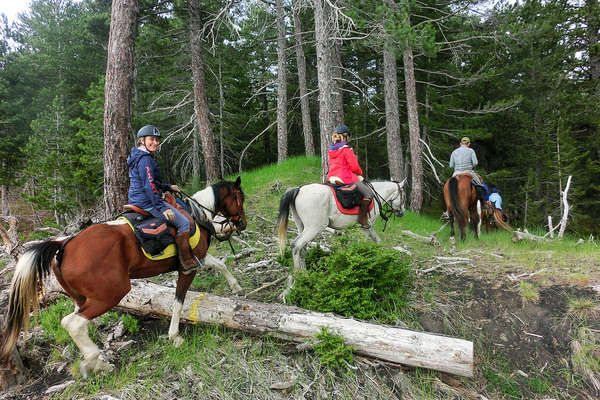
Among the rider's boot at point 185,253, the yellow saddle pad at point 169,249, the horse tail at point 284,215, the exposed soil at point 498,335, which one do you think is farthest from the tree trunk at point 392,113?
the rider's boot at point 185,253

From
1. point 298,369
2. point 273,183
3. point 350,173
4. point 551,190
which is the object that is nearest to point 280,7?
point 273,183

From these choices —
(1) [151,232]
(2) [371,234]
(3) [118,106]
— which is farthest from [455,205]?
(3) [118,106]

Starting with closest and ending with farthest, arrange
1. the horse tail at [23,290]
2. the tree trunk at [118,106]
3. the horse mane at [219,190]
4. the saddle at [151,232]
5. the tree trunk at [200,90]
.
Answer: the horse tail at [23,290] → the saddle at [151,232] → the horse mane at [219,190] → the tree trunk at [118,106] → the tree trunk at [200,90]

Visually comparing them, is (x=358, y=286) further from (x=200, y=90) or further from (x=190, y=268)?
(x=200, y=90)

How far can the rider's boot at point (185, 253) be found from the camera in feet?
13.5

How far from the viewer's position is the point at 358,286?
14.6 feet

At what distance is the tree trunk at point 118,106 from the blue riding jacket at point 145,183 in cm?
270

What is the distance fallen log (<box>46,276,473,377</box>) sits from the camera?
337cm

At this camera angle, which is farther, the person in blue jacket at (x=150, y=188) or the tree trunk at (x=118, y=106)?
the tree trunk at (x=118, y=106)

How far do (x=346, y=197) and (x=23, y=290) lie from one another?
4835mm

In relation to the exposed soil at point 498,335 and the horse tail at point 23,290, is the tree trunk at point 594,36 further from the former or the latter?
the horse tail at point 23,290

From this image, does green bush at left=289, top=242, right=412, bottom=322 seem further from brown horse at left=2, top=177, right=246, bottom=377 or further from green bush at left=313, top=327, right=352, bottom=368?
brown horse at left=2, top=177, right=246, bottom=377

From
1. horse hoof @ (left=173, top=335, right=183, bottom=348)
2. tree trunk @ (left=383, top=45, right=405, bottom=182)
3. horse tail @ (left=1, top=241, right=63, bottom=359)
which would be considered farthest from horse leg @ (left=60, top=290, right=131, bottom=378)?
tree trunk @ (left=383, top=45, right=405, bottom=182)

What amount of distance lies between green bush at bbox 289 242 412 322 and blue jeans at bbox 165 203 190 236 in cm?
184
